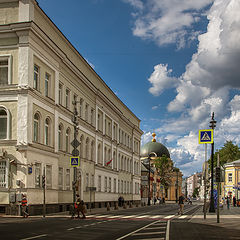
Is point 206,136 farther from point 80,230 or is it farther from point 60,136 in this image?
point 60,136

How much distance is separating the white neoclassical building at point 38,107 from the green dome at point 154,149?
319 feet

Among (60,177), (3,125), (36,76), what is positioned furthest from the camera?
(60,177)

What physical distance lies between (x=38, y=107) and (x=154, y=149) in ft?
382

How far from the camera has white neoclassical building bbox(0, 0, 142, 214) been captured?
31984 mm

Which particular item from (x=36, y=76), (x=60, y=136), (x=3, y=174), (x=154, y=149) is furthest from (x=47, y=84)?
(x=154, y=149)

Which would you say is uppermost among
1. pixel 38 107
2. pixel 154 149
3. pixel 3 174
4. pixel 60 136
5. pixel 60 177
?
pixel 154 149

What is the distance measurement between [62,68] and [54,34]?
11.7 ft

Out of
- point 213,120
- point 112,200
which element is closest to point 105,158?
point 112,200

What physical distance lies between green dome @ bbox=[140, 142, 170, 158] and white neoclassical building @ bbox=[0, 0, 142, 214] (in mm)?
97103

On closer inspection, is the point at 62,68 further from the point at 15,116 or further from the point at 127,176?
the point at 127,176

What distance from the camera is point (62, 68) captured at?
135 ft

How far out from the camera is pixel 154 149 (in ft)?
489

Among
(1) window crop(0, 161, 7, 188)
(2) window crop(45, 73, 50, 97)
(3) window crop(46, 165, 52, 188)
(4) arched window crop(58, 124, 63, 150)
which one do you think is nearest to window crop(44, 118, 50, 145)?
(3) window crop(46, 165, 52, 188)

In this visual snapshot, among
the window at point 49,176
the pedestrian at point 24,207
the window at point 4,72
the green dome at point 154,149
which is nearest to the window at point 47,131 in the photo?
the window at point 49,176
